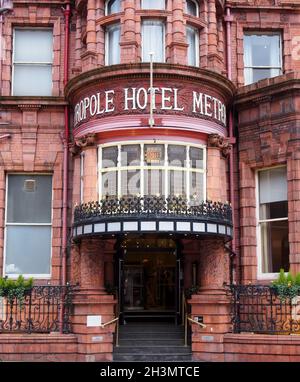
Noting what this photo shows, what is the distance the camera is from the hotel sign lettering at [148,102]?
17.1m

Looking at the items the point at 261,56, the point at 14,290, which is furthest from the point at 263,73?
the point at 14,290

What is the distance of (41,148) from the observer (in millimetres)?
19281

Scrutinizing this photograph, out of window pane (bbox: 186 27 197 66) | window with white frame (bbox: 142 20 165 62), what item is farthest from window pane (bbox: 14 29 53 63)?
window pane (bbox: 186 27 197 66)

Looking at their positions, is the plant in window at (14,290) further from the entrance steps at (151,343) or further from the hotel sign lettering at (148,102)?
the hotel sign lettering at (148,102)

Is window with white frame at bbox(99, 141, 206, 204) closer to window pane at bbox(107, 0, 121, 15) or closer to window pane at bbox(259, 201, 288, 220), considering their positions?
window pane at bbox(259, 201, 288, 220)

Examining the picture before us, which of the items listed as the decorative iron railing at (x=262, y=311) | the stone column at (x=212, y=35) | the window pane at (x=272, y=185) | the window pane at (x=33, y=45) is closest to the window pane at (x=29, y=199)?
the window pane at (x=33, y=45)

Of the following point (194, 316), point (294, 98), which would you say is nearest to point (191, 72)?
point (294, 98)

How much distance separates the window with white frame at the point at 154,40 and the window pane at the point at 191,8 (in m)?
1.03

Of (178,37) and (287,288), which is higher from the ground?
(178,37)

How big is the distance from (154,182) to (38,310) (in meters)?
4.77

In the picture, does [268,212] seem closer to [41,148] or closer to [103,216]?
[103,216]

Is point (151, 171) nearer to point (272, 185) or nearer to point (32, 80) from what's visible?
point (272, 185)

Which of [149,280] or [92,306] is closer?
[92,306]

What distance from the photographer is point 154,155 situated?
16.9 m
